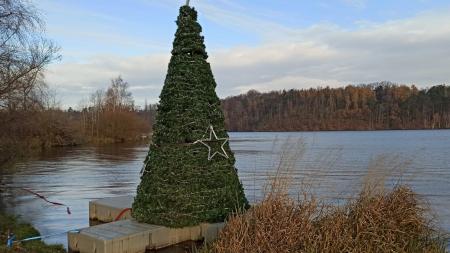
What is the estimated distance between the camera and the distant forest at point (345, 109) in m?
145

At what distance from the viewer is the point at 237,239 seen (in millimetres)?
6195

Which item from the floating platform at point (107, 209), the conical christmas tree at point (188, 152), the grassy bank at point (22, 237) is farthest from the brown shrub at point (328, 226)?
the floating platform at point (107, 209)

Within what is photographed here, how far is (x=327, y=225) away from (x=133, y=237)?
297 cm

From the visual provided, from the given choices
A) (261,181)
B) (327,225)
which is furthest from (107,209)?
(261,181)

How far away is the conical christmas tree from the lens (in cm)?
787

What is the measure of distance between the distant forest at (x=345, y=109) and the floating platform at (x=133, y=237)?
131229 mm

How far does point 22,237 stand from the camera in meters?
8.77

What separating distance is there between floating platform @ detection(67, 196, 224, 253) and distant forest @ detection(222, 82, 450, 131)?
5166 inches

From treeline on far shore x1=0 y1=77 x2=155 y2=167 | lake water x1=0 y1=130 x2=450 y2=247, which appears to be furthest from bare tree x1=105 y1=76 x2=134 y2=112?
lake water x1=0 y1=130 x2=450 y2=247

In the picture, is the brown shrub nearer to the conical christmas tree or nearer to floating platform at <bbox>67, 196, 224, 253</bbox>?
floating platform at <bbox>67, 196, 224, 253</bbox>

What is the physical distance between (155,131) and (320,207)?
3207mm

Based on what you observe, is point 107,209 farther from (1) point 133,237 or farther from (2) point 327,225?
(2) point 327,225

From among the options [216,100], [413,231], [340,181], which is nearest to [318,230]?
[413,231]

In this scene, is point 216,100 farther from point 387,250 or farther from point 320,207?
point 387,250
